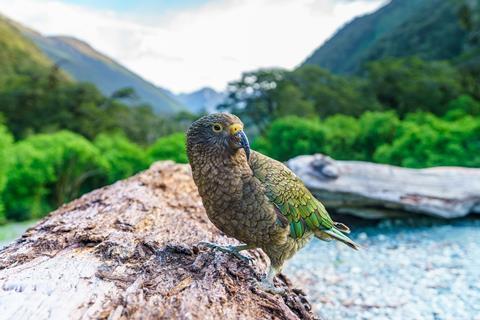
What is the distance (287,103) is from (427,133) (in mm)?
13012

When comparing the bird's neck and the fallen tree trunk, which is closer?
the fallen tree trunk

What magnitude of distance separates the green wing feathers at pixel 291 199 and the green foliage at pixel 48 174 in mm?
10817

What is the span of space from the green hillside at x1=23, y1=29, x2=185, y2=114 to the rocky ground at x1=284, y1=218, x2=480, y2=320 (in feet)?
205

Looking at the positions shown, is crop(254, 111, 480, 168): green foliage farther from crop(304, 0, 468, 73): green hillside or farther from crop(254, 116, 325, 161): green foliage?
crop(304, 0, 468, 73): green hillside

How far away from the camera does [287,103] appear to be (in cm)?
2156

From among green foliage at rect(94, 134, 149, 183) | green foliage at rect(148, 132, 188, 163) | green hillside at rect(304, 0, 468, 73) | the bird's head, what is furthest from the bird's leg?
green hillside at rect(304, 0, 468, 73)

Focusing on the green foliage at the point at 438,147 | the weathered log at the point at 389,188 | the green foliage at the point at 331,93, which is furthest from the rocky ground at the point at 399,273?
the green foliage at the point at 331,93

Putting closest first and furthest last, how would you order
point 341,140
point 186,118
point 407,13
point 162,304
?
point 162,304 → point 341,140 → point 186,118 → point 407,13

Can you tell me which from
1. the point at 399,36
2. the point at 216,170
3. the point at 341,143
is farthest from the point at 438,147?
the point at 399,36

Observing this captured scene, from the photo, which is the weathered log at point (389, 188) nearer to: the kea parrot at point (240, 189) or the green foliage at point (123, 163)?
the kea parrot at point (240, 189)

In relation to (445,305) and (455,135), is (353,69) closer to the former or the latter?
(455,135)

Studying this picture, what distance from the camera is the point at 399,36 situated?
36594mm

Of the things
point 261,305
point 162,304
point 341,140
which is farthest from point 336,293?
point 341,140

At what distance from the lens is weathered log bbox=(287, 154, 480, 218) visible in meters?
6.02
